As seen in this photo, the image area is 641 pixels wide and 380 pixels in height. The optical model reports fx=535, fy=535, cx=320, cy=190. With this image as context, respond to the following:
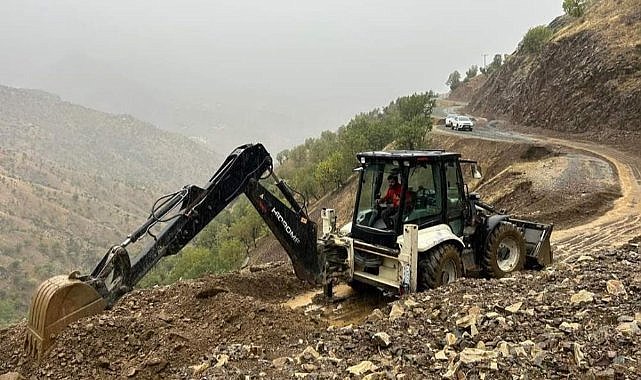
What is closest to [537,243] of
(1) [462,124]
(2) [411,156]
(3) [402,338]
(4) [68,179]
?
(2) [411,156]

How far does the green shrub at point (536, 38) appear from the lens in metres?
43.8

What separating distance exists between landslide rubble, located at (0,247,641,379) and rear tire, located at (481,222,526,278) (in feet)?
4.27

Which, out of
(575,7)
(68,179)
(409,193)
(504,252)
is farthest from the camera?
(68,179)

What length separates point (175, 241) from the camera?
19.3 feet

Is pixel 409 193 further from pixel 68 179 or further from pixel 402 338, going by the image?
pixel 68 179

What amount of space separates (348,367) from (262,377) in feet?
2.47

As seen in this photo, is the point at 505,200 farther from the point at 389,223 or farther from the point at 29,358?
the point at 29,358

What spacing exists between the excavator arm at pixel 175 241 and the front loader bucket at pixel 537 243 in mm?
3697

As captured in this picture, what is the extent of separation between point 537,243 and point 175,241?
6.06m

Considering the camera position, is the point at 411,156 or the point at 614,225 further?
the point at 614,225

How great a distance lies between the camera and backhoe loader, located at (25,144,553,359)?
18.8ft

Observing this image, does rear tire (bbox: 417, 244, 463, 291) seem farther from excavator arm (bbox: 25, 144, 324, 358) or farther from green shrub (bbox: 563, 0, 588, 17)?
green shrub (bbox: 563, 0, 588, 17)

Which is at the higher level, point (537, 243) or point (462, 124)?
point (462, 124)

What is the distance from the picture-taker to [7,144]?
121125 millimetres
